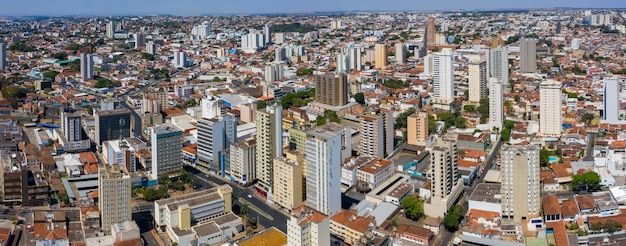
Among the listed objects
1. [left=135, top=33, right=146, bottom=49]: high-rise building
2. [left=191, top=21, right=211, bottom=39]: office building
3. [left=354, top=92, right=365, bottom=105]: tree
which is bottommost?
[left=354, top=92, right=365, bottom=105]: tree

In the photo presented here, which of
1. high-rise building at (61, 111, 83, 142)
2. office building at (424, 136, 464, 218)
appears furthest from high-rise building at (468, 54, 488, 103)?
high-rise building at (61, 111, 83, 142)

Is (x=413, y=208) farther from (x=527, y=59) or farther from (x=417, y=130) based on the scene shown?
(x=527, y=59)

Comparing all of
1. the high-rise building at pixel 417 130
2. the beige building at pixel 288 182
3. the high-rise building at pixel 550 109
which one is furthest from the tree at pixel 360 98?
the beige building at pixel 288 182

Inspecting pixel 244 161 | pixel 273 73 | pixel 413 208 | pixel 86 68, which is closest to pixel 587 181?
pixel 413 208

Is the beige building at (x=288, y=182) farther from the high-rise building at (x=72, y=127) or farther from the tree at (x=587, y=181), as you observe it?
the high-rise building at (x=72, y=127)

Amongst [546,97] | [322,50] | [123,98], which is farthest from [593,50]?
[123,98]

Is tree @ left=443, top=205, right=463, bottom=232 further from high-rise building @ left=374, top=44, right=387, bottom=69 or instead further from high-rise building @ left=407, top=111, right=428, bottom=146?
high-rise building @ left=374, top=44, right=387, bottom=69
